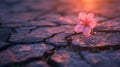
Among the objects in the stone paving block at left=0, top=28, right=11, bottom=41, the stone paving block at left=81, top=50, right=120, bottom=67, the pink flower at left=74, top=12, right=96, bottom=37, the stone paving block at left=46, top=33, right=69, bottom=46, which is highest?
the pink flower at left=74, top=12, right=96, bottom=37

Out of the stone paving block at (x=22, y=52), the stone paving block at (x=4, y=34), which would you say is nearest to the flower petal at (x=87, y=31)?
the stone paving block at (x=22, y=52)

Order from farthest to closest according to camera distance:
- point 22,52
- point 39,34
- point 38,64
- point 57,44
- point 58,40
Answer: point 39,34 → point 58,40 → point 57,44 → point 22,52 → point 38,64

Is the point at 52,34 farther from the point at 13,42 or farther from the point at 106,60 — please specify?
the point at 106,60

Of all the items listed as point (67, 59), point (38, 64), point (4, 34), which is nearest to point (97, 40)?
point (67, 59)

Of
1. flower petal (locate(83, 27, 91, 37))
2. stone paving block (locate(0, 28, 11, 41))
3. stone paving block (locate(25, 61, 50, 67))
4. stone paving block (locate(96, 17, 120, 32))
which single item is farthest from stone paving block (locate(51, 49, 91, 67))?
stone paving block (locate(96, 17, 120, 32))

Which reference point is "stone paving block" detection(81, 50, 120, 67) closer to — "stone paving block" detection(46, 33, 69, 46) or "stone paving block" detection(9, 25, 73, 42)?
"stone paving block" detection(46, 33, 69, 46)

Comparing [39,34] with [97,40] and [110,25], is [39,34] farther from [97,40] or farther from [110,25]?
[110,25]

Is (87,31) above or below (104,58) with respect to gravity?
above
